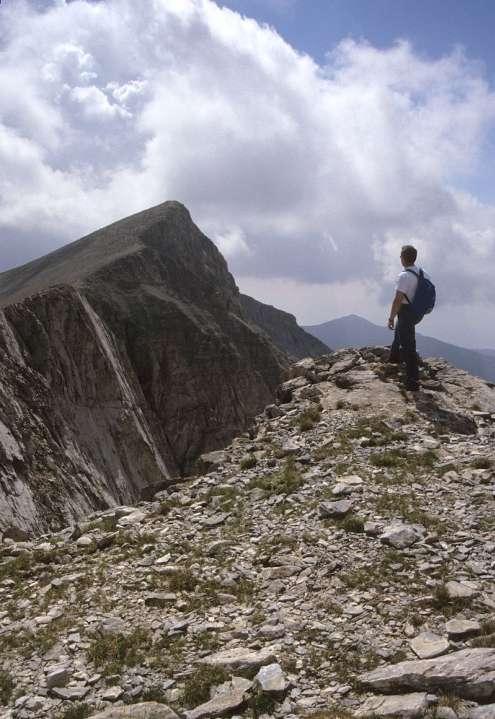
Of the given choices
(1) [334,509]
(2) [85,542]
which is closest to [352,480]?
(1) [334,509]

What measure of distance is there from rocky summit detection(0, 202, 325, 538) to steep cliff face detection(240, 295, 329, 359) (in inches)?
1266

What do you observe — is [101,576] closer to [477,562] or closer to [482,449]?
[477,562]

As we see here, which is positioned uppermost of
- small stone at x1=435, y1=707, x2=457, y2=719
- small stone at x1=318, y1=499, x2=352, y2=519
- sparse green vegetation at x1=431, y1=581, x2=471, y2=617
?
small stone at x1=318, y1=499, x2=352, y2=519

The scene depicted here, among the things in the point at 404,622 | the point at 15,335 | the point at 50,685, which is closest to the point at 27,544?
the point at 50,685

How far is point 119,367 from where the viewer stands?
51.0m

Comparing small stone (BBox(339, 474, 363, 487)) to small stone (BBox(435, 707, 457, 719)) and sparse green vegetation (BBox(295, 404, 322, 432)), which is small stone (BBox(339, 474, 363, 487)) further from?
small stone (BBox(435, 707, 457, 719))

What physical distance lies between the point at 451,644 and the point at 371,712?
1.40 meters

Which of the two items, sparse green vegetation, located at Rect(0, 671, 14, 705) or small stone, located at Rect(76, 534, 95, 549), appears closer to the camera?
sparse green vegetation, located at Rect(0, 671, 14, 705)

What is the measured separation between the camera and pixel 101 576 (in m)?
8.64

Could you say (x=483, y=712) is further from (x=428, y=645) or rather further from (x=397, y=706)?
(x=428, y=645)

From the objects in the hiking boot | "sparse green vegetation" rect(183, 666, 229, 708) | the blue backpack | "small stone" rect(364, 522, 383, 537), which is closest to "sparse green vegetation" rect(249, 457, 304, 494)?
"small stone" rect(364, 522, 383, 537)

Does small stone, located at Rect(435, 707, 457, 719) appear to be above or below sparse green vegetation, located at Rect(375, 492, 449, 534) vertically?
below

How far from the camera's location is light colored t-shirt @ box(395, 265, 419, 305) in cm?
1487

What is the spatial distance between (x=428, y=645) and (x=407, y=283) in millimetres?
10160
